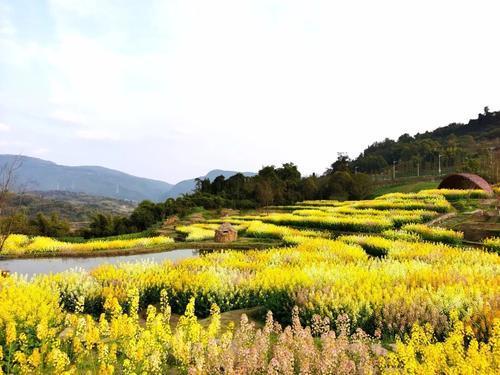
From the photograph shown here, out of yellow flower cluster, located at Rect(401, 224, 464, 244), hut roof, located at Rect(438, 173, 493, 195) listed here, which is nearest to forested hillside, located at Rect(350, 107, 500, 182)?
hut roof, located at Rect(438, 173, 493, 195)

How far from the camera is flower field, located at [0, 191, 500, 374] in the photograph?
464 cm

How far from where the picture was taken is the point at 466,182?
35.8 metres

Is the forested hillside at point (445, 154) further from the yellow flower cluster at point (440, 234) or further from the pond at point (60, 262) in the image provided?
the pond at point (60, 262)

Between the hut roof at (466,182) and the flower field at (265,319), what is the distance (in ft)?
80.1

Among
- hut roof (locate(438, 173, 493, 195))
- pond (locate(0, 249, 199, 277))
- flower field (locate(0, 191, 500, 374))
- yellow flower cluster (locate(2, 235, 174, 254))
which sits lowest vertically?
pond (locate(0, 249, 199, 277))

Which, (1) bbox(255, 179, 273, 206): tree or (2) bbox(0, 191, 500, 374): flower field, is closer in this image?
(2) bbox(0, 191, 500, 374): flower field

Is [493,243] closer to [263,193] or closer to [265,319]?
[265,319]

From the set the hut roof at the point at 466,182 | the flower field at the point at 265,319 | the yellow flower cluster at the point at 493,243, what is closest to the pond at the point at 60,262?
the flower field at the point at 265,319

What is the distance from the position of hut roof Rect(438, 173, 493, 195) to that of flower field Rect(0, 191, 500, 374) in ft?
80.1

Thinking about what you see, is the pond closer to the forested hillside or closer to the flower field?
the flower field

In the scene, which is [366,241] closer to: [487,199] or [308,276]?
[308,276]

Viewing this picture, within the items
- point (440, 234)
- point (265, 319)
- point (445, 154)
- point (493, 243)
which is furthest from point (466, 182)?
point (445, 154)

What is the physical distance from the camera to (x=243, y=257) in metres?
13.5

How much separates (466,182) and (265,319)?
109 ft
